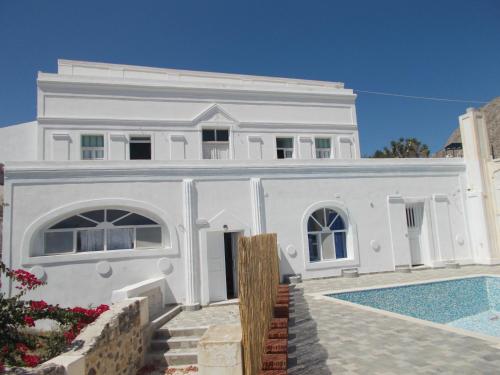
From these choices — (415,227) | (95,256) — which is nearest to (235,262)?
(95,256)

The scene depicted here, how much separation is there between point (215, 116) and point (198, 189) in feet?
22.3

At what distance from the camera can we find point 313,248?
48.9 feet

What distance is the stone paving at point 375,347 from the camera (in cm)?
584

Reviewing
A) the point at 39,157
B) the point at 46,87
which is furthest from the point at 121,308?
the point at 46,87

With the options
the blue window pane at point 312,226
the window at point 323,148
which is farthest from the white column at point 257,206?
the window at point 323,148

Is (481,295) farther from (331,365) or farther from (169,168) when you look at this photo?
(169,168)

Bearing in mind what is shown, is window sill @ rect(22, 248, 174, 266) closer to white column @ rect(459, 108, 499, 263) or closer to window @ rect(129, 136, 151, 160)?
window @ rect(129, 136, 151, 160)

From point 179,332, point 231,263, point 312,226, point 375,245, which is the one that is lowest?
point 179,332

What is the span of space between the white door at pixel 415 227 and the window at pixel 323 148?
5.55m

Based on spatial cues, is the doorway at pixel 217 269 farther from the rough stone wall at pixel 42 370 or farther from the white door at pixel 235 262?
the rough stone wall at pixel 42 370

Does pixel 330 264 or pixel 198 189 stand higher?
pixel 198 189

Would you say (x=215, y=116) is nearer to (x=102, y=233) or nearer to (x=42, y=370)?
(x=102, y=233)

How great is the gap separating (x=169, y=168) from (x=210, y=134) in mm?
6323

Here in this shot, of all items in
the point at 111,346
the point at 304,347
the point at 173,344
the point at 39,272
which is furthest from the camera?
the point at 39,272
